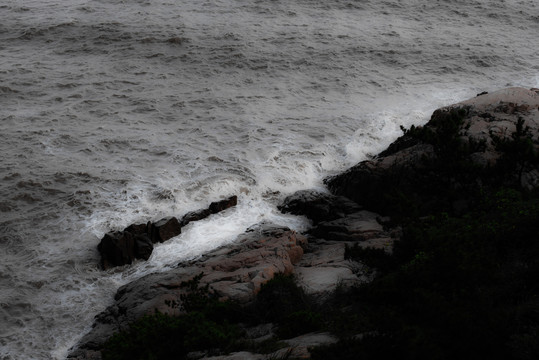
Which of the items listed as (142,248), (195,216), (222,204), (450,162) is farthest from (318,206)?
(142,248)

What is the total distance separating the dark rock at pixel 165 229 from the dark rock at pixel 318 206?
4.01 meters

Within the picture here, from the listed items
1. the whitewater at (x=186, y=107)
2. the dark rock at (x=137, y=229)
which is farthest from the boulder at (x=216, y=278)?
the whitewater at (x=186, y=107)

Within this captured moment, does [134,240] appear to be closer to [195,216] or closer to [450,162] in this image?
[195,216]

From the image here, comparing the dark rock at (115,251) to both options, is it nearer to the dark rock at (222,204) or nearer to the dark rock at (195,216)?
the dark rock at (195,216)

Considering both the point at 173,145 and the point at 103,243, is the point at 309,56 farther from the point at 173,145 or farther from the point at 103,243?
the point at 103,243

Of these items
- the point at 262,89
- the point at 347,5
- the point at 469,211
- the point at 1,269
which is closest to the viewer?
the point at 469,211

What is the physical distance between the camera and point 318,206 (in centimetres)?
1770

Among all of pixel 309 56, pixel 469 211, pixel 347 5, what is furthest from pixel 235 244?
pixel 347 5

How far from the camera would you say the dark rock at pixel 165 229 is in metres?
16.3

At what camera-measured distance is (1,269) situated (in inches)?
580

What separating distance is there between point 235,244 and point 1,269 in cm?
706

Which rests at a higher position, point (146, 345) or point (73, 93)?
point (73, 93)

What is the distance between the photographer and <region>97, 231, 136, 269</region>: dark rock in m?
15.2

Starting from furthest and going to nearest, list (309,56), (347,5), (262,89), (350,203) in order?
(347,5)
(309,56)
(262,89)
(350,203)
